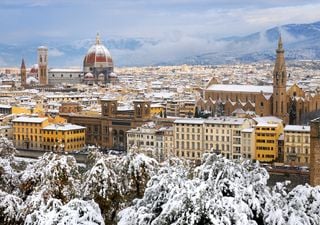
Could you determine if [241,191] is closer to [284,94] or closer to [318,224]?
[318,224]

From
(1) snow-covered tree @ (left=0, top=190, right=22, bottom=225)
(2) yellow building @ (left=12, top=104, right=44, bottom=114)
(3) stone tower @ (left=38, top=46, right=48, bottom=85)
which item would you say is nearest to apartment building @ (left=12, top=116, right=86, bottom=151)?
(2) yellow building @ (left=12, top=104, right=44, bottom=114)

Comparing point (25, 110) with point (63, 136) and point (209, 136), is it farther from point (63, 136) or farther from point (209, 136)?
point (209, 136)

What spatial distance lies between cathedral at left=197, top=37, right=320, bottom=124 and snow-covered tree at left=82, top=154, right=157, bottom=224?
28.7 meters

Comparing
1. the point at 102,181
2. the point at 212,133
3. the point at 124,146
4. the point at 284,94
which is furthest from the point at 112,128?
the point at 102,181

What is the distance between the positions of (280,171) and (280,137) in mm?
2997

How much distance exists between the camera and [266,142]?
114 feet

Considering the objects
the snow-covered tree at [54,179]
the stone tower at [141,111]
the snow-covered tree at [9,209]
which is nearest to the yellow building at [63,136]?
the stone tower at [141,111]

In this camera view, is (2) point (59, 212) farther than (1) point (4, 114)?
No

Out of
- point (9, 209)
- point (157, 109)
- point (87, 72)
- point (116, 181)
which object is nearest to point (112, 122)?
point (157, 109)

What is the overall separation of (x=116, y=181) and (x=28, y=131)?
95.8ft

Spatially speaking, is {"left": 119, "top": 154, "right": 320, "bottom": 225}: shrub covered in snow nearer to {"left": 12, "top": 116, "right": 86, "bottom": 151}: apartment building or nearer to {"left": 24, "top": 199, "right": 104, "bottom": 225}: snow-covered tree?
{"left": 24, "top": 199, "right": 104, "bottom": 225}: snow-covered tree

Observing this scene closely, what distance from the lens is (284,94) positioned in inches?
1670

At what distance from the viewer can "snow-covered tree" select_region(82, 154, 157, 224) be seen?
12.4m

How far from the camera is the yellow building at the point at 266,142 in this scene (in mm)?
34625
